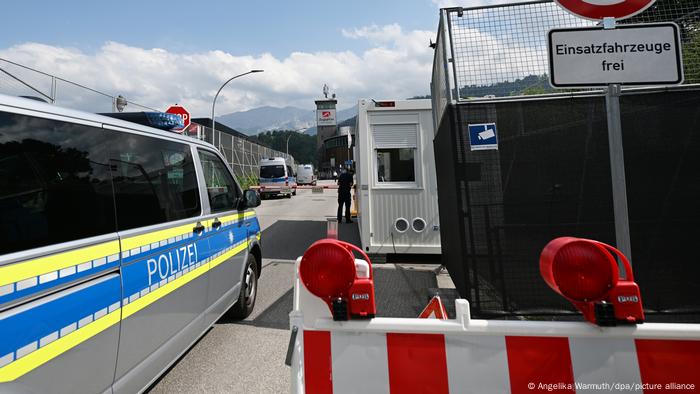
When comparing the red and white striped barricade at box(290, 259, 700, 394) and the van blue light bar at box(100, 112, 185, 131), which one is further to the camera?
the van blue light bar at box(100, 112, 185, 131)

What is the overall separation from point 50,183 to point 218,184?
6.39ft

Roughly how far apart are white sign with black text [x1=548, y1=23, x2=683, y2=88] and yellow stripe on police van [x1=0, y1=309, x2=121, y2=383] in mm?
2619

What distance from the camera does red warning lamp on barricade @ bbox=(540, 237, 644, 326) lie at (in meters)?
1.25

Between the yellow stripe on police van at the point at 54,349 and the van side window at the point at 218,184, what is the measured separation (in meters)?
1.52

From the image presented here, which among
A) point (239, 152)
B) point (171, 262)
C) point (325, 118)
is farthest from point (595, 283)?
point (325, 118)

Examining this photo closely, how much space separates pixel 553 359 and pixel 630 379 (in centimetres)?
26

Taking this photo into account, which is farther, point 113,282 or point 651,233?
point 651,233

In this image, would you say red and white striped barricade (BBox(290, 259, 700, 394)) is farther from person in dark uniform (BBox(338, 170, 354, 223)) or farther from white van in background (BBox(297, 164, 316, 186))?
white van in background (BBox(297, 164, 316, 186))

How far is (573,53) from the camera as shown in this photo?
183cm

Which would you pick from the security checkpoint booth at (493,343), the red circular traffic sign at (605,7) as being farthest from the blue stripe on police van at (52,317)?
the red circular traffic sign at (605,7)

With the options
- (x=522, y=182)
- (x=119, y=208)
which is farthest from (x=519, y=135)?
(x=119, y=208)

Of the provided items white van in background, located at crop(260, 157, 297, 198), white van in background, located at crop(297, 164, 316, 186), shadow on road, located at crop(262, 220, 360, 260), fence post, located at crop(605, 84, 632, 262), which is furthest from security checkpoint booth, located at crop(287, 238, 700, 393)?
white van in background, located at crop(297, 164, 316, 186)

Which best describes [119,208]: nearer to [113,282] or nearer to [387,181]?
[113,282]

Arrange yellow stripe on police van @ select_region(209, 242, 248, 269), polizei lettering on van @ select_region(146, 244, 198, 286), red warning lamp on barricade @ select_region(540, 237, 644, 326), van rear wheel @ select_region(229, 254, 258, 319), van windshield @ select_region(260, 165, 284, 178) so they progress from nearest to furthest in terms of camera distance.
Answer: red warning lamp on barricade @ select_region(540, 237, 644, 326) < polizei lettering on van @ select_region(146, 244, 198, 286) < yellow stripe on police van @ select_region(209, 242, 248, 269) < van rear wheel @ select_region(229, 254, 258, 319) < van windshield @ select_region(260, 165, 284, 178)
